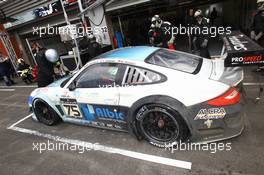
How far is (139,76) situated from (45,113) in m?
2.53

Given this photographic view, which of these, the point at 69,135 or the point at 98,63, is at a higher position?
the point at 98,63

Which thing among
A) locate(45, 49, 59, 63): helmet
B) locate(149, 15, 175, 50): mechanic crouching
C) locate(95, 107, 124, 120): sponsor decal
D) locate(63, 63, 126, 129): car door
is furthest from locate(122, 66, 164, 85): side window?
locate(149, 15, 175, 50): mechanic crouching

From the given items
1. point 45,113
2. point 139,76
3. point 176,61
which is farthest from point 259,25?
point 45,113

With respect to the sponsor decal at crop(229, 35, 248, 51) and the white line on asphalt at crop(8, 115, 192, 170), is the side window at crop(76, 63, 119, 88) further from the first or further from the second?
the sponsor decal at crop(229, 35, 248, 51)

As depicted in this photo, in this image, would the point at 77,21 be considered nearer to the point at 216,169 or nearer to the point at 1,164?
the point at 1,164

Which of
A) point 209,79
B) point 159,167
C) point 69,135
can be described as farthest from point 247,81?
point 69,135

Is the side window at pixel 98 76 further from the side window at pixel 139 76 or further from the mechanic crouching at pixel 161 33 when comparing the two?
the mechanic crouching at pixel 161 33

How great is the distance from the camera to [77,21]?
9.25m

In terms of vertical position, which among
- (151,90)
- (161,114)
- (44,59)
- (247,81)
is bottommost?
(247,81)

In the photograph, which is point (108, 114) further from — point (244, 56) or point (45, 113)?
point (244, 56)

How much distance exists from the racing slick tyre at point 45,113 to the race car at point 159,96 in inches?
23.2

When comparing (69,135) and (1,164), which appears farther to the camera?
(69,135)

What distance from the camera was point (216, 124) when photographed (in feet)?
8.28

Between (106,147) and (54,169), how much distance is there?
844 millimetres
